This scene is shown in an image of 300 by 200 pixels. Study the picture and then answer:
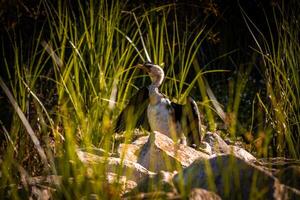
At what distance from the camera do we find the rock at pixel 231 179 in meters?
3.48

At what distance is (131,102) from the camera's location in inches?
245

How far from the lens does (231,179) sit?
3611 mm

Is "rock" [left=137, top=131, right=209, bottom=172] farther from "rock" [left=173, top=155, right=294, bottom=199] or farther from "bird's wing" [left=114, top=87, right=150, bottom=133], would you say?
"rock" [left=173, top=155, right=294, bottom=199]

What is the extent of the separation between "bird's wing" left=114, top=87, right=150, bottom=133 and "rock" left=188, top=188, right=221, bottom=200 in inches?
93.4

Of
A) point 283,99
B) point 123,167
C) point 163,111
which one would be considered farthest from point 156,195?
point 163,111

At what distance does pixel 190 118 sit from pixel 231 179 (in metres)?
2.59

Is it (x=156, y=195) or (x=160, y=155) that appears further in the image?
(x=160, y=155)

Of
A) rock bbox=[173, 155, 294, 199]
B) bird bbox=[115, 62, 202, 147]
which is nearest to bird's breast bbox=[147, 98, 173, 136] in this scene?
bird bbox=[115, 62, 202, 147]

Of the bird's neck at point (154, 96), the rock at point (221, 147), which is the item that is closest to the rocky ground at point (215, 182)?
the rock at point (221, 147)

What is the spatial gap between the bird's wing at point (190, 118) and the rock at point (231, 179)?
2282 millimetres

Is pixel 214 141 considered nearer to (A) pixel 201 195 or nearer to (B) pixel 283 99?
(B) pixel 283 99

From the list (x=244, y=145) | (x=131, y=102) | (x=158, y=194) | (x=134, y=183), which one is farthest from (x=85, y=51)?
(x=158, y=194)

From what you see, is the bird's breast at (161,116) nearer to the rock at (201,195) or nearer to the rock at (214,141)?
the rock at (214,141)

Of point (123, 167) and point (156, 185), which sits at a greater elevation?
point (156, 185)
